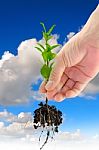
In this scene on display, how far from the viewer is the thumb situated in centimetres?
308

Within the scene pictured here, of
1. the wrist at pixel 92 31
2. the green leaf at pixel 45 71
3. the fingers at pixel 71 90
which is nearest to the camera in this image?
the wrist at pixel 92 31

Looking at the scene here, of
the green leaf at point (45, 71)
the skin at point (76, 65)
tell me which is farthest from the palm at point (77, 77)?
the green leaf at point (45, 71)

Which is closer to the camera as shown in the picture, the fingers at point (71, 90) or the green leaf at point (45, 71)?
the green leaf at point (45, 71)

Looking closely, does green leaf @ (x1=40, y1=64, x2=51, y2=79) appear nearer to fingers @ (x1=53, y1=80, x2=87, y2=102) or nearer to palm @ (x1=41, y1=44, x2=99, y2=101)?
palm @ (x1=41, y1=44, x2=99, y2=101)

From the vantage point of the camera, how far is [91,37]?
3.08 metres

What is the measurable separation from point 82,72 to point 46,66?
0.30 meters

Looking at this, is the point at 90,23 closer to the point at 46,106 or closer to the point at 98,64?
the point at 98,64

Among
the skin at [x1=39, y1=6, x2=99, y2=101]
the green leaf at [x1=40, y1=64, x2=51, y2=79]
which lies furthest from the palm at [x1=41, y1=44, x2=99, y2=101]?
the green leaf at [x1=40, y1=64, x2=51, y2=79]

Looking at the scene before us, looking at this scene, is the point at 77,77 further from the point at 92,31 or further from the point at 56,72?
the point at 92,31

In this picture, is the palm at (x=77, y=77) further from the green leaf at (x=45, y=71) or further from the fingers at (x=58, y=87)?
the green leaf at (x=45, y=71)

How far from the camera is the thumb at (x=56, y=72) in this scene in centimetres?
308

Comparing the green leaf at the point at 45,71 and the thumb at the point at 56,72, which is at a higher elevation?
the green leaf at the point at 45,71

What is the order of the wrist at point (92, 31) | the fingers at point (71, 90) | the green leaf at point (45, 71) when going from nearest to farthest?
the wrist at point (92, 31) → the green leaf at point (45, 71) → the fingers at point (71, 90)

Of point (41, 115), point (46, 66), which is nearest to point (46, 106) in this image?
point (41, 115)
